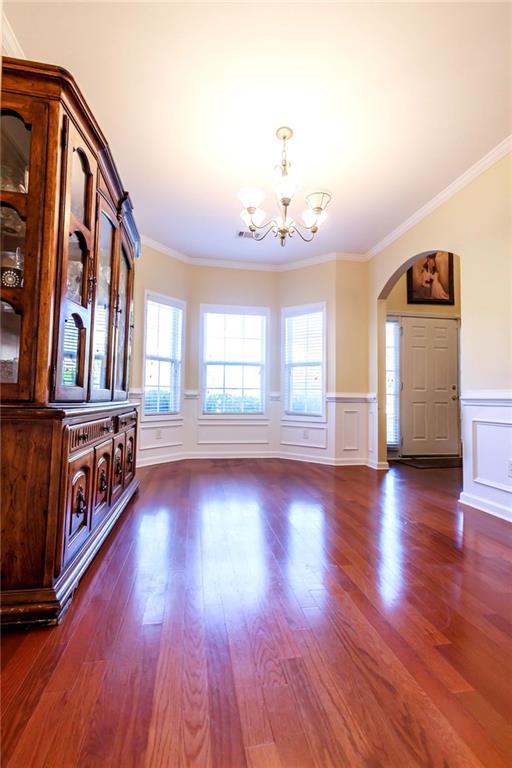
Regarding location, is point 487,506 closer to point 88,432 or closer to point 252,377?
point 88,432

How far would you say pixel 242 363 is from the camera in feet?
17.6

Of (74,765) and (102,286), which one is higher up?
(102,286)

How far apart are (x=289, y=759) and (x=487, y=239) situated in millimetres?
3458

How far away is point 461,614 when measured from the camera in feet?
4.85

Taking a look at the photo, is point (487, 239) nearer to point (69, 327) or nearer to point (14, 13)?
point (69, 327)

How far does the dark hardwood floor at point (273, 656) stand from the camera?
2.96 feet

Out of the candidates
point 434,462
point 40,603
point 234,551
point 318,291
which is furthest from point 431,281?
point 40,603

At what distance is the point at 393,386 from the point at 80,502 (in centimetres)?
493

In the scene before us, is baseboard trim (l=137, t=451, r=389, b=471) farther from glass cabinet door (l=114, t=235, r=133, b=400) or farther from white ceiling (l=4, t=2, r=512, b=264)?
white ceiling (l=4, t=2, r=512, b=264)

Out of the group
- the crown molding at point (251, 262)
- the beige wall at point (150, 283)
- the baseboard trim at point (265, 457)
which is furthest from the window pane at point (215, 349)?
the baseboard trim at point (265, 457)

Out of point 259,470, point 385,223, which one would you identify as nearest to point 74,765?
point 259,470

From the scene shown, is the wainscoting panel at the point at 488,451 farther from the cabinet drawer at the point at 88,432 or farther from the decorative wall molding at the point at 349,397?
the cabinet drawer at the point at 88,432

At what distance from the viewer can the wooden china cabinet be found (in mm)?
1403

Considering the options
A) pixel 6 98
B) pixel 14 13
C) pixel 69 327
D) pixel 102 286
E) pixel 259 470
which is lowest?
pixel 259 470
